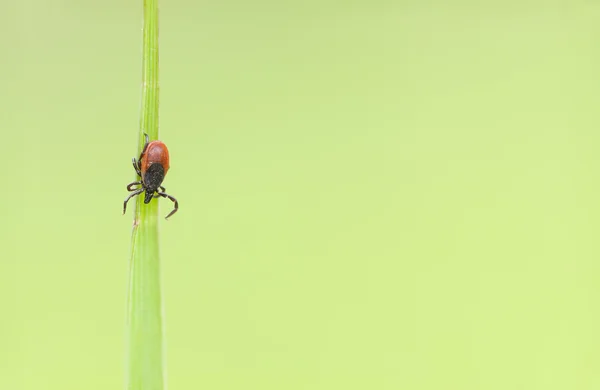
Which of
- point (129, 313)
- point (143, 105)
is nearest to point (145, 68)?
point (143, 105)

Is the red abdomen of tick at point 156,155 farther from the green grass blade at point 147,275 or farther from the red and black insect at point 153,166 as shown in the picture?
the green grass blade at point 147,275

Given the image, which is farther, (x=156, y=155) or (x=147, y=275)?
(x=156, y=155)

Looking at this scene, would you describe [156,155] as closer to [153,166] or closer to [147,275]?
[153,166]

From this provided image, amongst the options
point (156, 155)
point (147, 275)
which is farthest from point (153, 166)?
point (147, 275)

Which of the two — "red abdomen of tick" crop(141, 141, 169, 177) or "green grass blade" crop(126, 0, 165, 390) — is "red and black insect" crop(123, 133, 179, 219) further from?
"green grass blade" crop(126, 0, 165, 390)

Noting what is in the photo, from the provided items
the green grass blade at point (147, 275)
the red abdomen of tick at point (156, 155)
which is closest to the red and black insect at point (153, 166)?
the red abdomen of tick at point (156, 155)

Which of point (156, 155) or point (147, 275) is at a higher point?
point (156, 155)

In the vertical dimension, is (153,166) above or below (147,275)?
above
